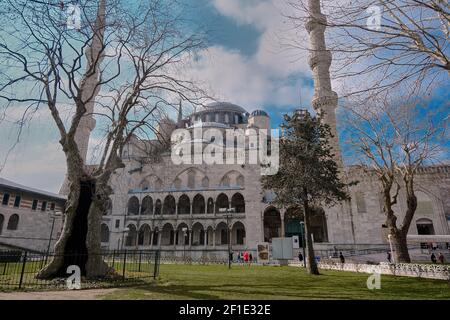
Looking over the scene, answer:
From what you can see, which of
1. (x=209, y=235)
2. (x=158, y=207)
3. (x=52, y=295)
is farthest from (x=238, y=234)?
(x=52, y=295)

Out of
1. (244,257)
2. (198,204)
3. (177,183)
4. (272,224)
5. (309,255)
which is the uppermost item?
(177,183)

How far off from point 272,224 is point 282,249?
18.1m

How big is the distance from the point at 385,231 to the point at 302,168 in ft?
78.7

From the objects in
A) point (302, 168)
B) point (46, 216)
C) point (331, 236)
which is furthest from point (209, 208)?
point (302, 168)

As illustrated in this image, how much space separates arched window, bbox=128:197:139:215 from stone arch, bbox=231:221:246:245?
14689mm

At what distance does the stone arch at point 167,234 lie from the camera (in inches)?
1572

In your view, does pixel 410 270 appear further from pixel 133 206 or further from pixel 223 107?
pixel 223 107

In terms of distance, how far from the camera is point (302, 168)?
49.2 ft

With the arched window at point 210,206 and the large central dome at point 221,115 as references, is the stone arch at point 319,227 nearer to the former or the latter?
the arched window at point 210,206

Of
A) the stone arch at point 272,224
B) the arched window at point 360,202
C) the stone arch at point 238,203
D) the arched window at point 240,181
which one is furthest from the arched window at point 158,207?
the arched window at point 360,202

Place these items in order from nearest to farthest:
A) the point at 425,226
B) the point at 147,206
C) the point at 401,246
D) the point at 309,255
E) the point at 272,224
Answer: the point at 309,255 → the point at 401,246 → the point at 425,226 → the point at 272,224 → the point at 147,206

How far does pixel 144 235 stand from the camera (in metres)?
40.5

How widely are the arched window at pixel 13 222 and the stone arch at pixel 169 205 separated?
16939 mm

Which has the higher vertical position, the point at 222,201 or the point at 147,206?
the point at 222,201
